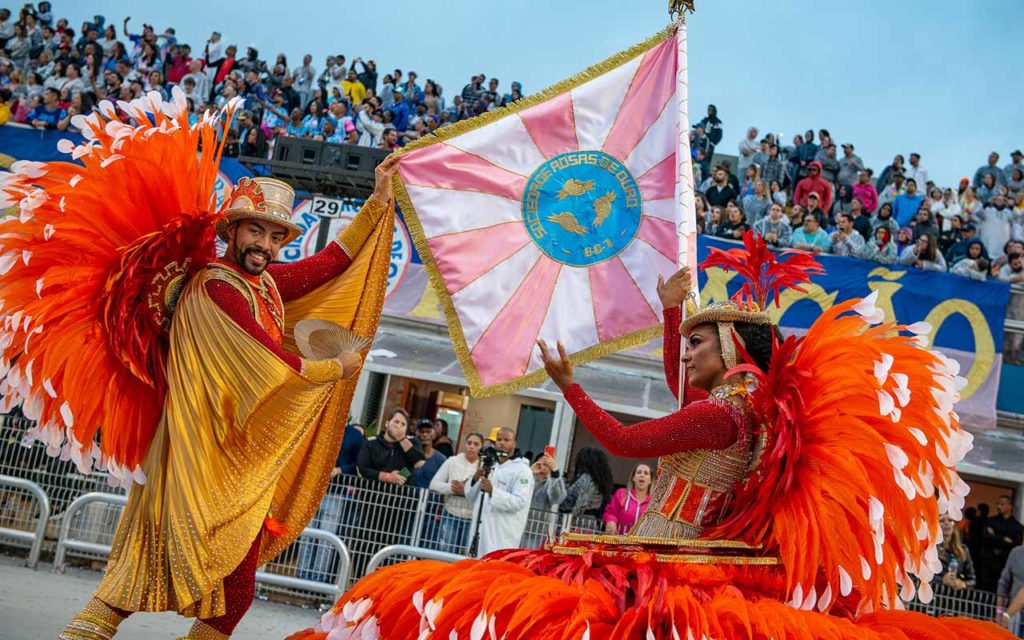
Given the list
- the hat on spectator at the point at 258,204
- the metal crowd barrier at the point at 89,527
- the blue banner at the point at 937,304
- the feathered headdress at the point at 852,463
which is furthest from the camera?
the blue banner at the point at 937,304

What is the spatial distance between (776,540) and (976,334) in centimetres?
848

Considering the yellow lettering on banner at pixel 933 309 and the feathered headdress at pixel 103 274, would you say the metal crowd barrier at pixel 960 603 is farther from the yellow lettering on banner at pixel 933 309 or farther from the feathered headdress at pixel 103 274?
the feathered headdress at pixel 103 274

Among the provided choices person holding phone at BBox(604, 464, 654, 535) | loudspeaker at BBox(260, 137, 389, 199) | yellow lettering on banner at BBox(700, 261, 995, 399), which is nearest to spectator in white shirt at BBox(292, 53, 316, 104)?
loudspeaker at BBox(260, 137, 389, 199)

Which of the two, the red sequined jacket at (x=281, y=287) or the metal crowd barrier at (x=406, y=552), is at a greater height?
the red sequined jacket at (x=281, y=287)

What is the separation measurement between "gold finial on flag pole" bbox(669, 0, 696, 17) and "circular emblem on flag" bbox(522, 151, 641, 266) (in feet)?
2.79

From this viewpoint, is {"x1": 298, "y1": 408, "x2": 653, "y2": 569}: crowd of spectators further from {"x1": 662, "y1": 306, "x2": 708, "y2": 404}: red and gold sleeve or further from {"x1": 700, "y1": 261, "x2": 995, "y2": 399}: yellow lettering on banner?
{"x1": 700, "y1": 261, "x2": 995, "y2": 399}: yellow lettering on banner

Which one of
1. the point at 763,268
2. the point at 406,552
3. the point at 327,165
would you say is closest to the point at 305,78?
the point at 327,165

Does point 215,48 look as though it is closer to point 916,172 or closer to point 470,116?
Result: point 470,116

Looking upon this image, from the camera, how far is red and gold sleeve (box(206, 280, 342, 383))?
12.4 ft

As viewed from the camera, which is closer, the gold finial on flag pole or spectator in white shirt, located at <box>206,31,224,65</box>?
the gold finial on flag pole

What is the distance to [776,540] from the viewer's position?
311 cm

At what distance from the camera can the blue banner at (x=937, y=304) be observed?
34.2 ft

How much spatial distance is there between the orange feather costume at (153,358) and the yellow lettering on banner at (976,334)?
8.45 m

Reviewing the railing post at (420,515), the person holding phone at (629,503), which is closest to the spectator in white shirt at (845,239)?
the person holding phone at (629,503)
